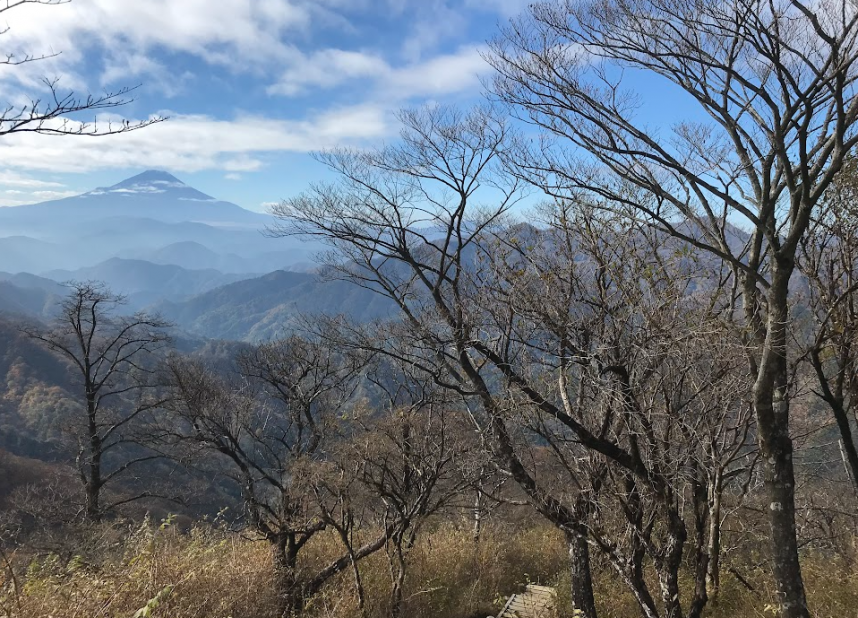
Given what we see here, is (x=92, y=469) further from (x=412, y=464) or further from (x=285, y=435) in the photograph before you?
(x=412, y=464)

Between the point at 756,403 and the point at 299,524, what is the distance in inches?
295

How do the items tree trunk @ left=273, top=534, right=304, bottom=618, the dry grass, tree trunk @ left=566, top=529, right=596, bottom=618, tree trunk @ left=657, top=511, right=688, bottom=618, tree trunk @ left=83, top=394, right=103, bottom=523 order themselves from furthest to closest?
tree trunk @ left=83, top=394, right=103, bottom=523
tree trunk @ left=273, top=534, right=304, bottom=618
tree trunk @ left=566, top=529, right=596, bottom=618
tree trunk @ left=657, top=511, right=688, bottom=618
the dry grass

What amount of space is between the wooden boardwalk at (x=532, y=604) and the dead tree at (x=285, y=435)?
2.46m

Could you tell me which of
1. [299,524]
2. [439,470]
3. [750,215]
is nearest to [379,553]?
[299,524]

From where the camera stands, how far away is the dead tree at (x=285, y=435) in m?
8.39

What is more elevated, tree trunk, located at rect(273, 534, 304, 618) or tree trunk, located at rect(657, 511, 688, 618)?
tree trunk, located at rect(657, 511, 688, 618)

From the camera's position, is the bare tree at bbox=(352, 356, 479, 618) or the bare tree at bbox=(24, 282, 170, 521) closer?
the bare tree at bbox=(352, 356, 479, 618)

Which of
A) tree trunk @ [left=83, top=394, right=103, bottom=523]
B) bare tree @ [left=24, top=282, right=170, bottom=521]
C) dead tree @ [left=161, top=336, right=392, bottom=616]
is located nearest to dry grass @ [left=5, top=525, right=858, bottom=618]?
dead tree @ [left=161, top=336, right=392, bottom=616]

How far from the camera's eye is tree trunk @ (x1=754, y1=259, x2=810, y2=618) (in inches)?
187

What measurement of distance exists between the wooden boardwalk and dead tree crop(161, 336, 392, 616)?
246 centimetres

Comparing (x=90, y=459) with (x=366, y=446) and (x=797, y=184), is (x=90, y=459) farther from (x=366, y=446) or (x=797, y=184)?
(x=797, y=184)

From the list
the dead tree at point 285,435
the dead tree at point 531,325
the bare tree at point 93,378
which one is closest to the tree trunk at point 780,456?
the dead tree at point 531,325

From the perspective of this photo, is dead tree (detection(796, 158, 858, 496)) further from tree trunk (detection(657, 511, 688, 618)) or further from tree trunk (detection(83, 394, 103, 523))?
tree trunk (detection(83, 394, 103, 523))

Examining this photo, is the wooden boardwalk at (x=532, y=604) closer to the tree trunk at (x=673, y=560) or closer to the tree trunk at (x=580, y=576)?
the tree trunk at (x=580, y=576)
